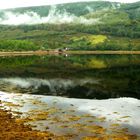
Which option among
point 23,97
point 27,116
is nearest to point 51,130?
point 27,116

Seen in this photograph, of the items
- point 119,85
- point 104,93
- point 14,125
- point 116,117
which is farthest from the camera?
point 119,85

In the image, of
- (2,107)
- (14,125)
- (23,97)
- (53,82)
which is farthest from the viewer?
(53,82)

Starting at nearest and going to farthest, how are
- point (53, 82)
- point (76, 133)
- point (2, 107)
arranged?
point (76, 133) → point (2, 107) → point (53, 82)

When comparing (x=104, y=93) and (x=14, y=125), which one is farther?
(x=104, y=93)

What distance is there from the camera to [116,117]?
49.9m

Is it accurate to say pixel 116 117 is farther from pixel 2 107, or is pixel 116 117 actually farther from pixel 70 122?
pixel 2 107

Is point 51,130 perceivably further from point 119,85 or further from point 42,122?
point 119,85

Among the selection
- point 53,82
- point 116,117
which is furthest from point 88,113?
point 53,82

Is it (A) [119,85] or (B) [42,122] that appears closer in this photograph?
(B) [42,122]

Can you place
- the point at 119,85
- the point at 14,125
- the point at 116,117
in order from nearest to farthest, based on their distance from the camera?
1. the point at 14,125
2. the point at 116,117
3. the point at 119,85

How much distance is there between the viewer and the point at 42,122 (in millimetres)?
46875

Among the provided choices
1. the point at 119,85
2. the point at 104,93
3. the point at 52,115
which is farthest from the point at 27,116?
the point at 119,85

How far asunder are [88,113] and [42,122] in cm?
830

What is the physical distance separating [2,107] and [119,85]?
38.8 meters
